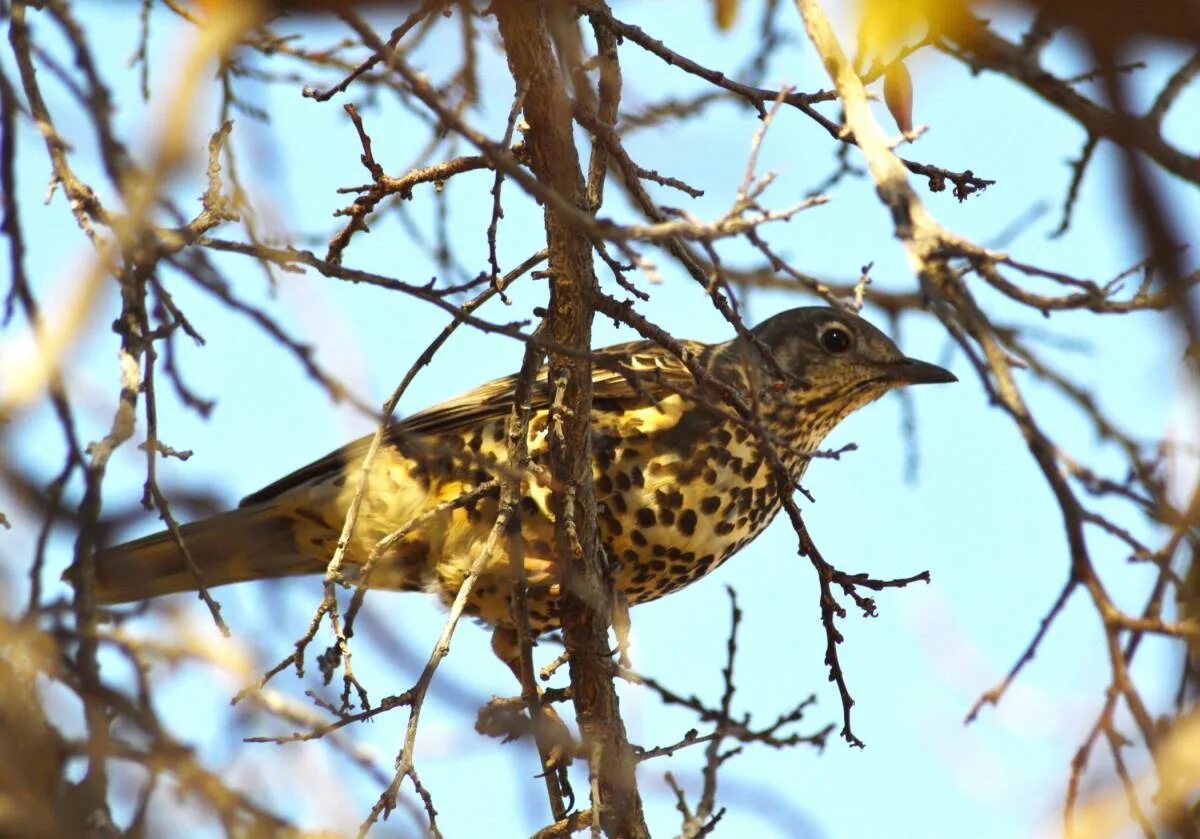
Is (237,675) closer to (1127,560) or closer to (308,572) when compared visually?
(1127,560)

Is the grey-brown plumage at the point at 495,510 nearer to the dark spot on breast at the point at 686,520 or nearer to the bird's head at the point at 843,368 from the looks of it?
the dark spot on breast at the point at 686,520

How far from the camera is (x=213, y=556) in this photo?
17.0 feet

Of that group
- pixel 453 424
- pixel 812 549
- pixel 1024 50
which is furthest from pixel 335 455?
pixel 1024 50

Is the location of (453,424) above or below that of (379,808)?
above

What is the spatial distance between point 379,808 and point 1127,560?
5.83ft

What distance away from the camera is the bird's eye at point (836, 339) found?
19.4 ft

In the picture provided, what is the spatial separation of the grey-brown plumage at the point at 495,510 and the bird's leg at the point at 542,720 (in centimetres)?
9

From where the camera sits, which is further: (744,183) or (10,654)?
(744,183)

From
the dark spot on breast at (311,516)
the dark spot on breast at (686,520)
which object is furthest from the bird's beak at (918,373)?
the dark spot on breast at (311,516)

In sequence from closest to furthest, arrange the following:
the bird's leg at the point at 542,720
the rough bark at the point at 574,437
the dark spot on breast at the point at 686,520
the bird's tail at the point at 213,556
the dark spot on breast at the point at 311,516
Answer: the bird's leg at the point at 542,720 → the rough bark at the point at 574,437 → the bird's tail at the point at 213,556 → the dark spot on breast at the point at 686,520 → the dark spot on breast at the point at 311,516

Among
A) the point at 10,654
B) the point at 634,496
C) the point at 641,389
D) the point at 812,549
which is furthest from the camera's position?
the point at 634,496

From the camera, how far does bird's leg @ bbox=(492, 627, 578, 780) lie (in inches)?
116

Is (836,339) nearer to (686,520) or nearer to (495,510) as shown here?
(686,520)

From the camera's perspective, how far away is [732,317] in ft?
10.7
